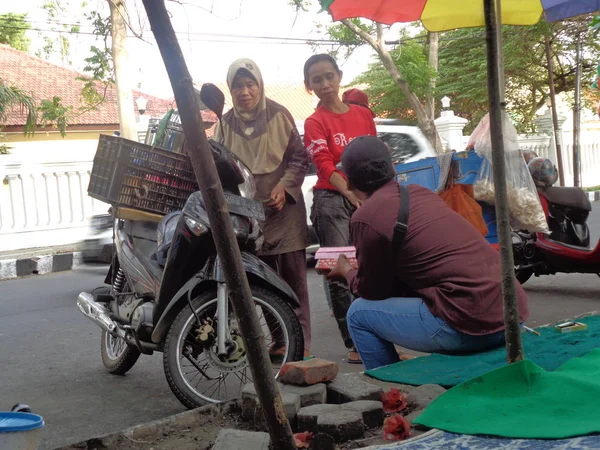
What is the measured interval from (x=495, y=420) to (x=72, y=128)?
25379 millimetres

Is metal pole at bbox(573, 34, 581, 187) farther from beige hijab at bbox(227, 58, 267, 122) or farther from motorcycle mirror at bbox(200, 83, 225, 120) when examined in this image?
motorcycle mirror at bbox(200, 83, 225, 120)

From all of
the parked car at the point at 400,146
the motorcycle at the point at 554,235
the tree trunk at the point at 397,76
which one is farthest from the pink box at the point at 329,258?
the tree trunk at the point at 397,76

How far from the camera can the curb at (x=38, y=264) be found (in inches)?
419

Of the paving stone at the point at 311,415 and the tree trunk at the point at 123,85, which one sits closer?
the paving stone at the point at 311,415

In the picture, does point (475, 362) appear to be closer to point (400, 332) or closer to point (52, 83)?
point (400, 332)

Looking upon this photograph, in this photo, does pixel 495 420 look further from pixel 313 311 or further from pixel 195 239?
pixel 313 311

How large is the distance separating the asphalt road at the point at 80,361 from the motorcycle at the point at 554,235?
33cm

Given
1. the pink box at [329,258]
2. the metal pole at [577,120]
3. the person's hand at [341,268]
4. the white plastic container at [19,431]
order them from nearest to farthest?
the white plastic container at [19,431], the person's hand at [341,268], the pink box at [329,258], the metal pole at [577,120]

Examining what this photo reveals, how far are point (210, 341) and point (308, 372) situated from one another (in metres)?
A: 0.71

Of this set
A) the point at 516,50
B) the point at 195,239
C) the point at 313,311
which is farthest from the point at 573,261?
the point at 516,50

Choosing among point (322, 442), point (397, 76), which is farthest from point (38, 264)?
point (397, 76)

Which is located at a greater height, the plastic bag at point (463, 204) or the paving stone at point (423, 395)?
the plastic bag at point (463, 204)

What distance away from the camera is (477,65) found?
86.8ft

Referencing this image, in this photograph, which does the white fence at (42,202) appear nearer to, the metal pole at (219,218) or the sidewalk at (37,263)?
the sidewalk at (37,263)
